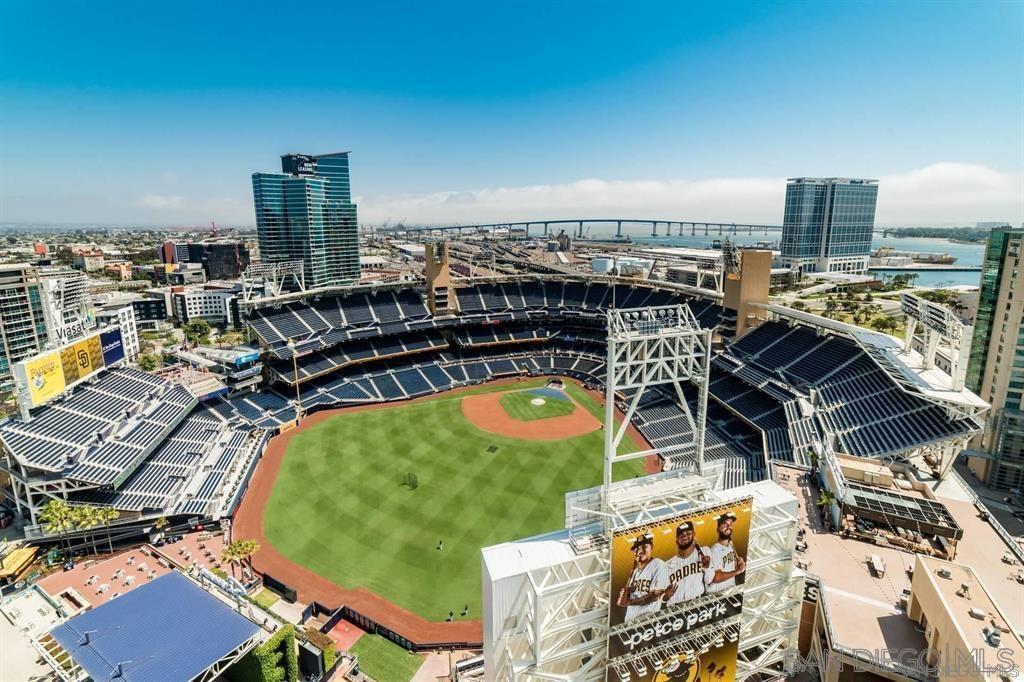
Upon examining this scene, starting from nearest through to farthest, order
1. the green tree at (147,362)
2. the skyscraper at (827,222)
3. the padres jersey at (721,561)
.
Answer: the padres jersey at (721,561) → the green tree at (147,362) → the skyscraper at (827,222)

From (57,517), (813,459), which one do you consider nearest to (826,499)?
(813,459)

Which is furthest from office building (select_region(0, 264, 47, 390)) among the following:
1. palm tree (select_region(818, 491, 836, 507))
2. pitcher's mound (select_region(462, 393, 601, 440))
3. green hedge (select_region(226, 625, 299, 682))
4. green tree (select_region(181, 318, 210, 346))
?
palm tree (select_region(818, 491, 836, 507))

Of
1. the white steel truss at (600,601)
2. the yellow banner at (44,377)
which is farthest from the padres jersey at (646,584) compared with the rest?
the yellow banner at (44,377)

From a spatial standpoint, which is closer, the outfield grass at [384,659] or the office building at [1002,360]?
the outfield grass at [384,659]

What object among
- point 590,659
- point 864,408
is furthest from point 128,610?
point 864,408

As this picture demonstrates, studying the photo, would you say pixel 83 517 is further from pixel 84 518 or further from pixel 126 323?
pixel 126 323

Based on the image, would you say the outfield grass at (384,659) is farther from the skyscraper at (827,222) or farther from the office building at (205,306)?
the skyscraper at (827,222)
